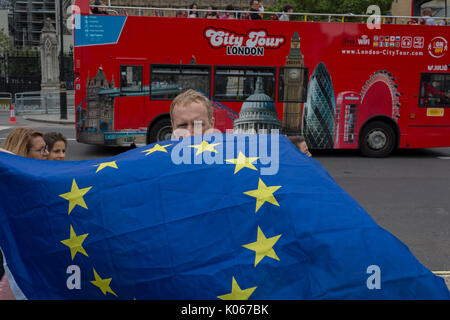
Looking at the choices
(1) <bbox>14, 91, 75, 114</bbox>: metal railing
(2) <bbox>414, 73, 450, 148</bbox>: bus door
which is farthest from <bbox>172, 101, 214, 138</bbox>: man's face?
(1) <bbox>14, 91, 75, 114</bbox>: metal railing

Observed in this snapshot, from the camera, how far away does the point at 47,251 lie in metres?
2.44

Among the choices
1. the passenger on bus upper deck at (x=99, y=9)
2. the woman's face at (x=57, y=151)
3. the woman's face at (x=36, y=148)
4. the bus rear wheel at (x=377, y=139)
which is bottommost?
the bus rear wheel at (x=377, y=139)

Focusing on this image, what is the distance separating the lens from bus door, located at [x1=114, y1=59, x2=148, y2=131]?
11547 mm

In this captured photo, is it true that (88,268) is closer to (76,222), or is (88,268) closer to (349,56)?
(76,222)

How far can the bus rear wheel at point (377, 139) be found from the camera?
12.4m

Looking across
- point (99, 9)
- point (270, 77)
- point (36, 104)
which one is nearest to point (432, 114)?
point (270, 77)

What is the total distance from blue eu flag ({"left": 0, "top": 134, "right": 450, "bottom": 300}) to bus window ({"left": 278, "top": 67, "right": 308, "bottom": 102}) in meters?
9.52

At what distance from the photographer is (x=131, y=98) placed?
1167cm

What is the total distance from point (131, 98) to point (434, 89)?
809cm

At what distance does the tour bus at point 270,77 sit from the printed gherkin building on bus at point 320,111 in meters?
0.03

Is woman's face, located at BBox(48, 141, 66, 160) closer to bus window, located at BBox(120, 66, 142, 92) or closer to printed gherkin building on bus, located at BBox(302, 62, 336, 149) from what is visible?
bus window, located at BBox(120, 66, 142, 92)

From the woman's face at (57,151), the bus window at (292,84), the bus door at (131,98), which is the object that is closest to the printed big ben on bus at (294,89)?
the bus window at (292,84)

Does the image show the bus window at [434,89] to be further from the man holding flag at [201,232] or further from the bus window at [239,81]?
the man holding flag at [201,232]

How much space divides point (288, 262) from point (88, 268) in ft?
3.34
